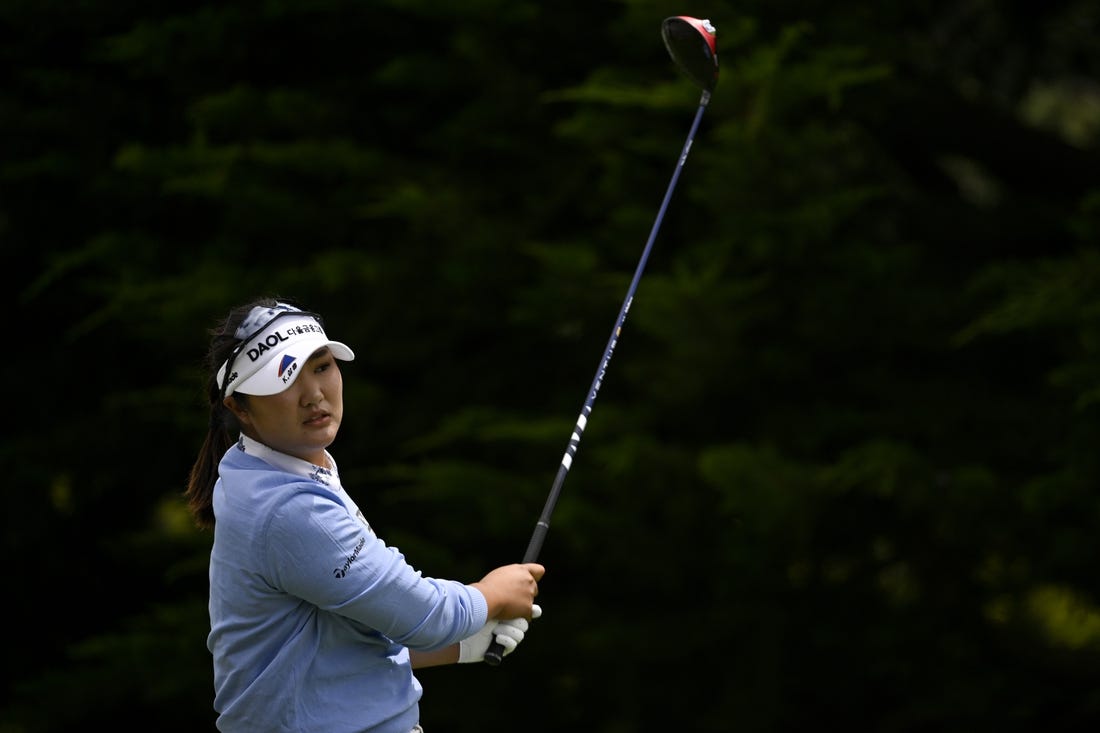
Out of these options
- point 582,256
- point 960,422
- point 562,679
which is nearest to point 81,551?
point 562,679

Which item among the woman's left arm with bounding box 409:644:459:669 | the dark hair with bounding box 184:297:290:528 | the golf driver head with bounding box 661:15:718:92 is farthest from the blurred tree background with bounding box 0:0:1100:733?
the dark hair with bounding box 184:297:290:528

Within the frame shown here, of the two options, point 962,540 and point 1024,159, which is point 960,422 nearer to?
point 962,540

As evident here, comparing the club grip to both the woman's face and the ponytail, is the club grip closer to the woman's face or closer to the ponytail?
the woman's face

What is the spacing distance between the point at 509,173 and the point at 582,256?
0.93 metres

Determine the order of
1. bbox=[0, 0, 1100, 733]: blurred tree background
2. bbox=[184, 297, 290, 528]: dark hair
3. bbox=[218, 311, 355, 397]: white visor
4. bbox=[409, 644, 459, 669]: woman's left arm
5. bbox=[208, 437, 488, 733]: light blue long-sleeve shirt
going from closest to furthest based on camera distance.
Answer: bbox=[208, 437, 488, 733]: light blue long-sleeve shirt, bbox=[218, 311, 355, 397]: white visor, bbox=[184, 297, 290, 528]: dark hair, bbox=[409, 644, 459, 669]: woman's left arm, bbox=[0, 0, 1100, 733]: blurred tree background

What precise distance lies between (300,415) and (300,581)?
0.29m

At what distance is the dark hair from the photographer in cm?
259

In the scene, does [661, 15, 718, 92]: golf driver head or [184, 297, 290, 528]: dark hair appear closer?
[184, 297, 290, 528]: dark hair

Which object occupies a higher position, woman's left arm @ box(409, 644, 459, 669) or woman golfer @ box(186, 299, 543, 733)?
woman golfer @ box(186, 299, 543, 733)

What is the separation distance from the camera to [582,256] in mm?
5609

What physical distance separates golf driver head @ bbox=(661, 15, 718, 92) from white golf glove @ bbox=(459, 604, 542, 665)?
1723 mm

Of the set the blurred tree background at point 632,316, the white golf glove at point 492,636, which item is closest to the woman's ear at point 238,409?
the white golf glove at point 492,636

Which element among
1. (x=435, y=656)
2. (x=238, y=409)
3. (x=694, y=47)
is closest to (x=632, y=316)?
(x=694, y=47)

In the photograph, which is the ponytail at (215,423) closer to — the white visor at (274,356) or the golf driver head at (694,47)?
the white visor at (274,356)
